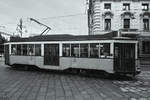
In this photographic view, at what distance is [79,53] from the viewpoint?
12.1 metres

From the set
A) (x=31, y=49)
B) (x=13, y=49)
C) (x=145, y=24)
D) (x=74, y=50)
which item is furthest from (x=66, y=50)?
(x=145, y=24)

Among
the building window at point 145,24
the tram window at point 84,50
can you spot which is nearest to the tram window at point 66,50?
the tram window at point 84,50

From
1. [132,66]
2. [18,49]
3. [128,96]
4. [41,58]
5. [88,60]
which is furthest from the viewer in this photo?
[18,49]

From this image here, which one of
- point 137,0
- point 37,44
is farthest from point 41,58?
point 137,0

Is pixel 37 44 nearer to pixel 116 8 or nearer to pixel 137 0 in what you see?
pixel 116 8

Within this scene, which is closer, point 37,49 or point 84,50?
point 84,50

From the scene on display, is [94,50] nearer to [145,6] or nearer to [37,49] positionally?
[37,49]

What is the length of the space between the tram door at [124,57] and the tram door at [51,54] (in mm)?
4500

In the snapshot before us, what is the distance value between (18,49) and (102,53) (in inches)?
308

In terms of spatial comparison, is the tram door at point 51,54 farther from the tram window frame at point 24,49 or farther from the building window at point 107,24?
the building window at point 107,24

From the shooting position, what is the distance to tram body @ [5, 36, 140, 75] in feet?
35.8

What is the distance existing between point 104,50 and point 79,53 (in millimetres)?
1865

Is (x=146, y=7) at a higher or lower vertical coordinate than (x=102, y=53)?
higher

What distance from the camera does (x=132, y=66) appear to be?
35.8 feet
